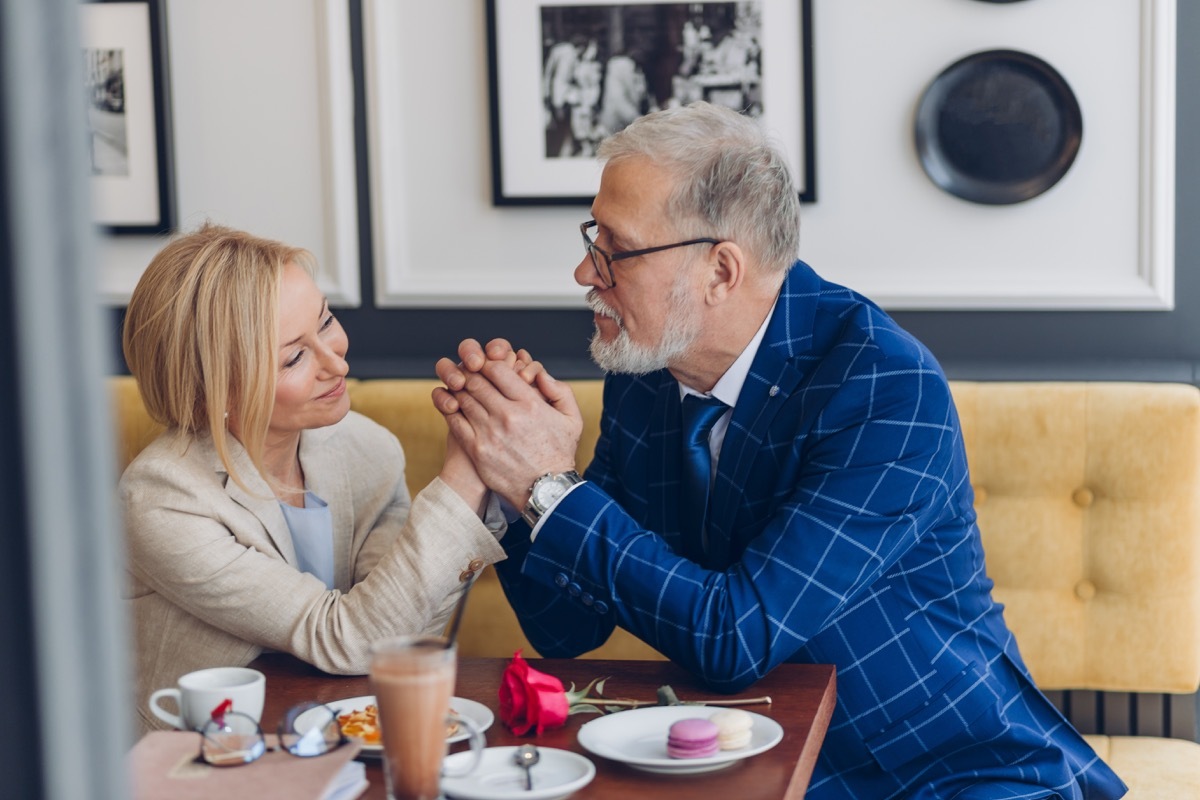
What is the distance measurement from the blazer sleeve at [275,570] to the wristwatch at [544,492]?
0.21ft

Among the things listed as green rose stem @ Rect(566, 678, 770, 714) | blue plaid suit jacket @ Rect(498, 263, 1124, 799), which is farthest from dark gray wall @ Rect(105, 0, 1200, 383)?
green rose stem @ Rect(566, 678, 770, 714)

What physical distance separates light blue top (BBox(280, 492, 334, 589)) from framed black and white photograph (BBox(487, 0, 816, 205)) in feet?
3.24

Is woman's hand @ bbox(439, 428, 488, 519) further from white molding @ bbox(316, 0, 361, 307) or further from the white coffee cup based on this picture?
white molding @ bbox(316, 0, 361, 307)

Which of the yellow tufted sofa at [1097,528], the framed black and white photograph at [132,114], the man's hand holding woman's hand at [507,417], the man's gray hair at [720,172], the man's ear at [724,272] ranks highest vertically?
the framed black and white photograph at [132,114]

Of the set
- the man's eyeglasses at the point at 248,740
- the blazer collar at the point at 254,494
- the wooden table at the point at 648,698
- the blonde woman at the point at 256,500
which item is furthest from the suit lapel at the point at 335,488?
the man's eyeglasses at the point at 248,740

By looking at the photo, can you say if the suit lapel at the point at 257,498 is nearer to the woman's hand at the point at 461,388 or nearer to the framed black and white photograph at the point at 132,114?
the woman's hand at the point at 461,388

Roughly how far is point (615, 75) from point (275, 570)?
4.36ft

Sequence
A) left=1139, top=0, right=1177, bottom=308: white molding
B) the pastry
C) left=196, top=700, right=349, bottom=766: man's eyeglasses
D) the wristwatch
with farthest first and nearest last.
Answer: left=1139, top=0, right=1177, bottom=308: white molding, the wristwatch, the pastry, left=196, top=700, right=349, bottom=766: man's eyeglasses

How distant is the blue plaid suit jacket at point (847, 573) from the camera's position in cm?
153

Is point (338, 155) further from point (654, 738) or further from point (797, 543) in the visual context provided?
point (654, 738)

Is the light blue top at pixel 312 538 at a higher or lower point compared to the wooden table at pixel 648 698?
higher

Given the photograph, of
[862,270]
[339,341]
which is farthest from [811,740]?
[862,270]

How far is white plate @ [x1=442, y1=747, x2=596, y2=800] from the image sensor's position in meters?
1.17

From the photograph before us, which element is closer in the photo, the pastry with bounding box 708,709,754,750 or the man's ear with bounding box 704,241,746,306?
the pastry with bounding box 708,709,754,750
